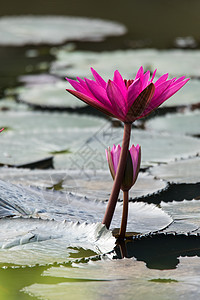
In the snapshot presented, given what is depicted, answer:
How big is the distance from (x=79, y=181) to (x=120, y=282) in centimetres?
63

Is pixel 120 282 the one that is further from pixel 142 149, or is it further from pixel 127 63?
pixel 127 63

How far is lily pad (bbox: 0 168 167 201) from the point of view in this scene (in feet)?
4.52

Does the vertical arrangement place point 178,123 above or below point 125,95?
below

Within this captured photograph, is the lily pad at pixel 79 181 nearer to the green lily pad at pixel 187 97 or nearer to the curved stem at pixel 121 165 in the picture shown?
the curved stem at pixel 121 165

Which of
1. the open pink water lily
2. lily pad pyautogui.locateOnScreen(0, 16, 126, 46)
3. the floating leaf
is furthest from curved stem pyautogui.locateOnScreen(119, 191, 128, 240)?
lily pad pyautogui.locateOnScreen(0, 16, 126, 46)

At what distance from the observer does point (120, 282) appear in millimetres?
851

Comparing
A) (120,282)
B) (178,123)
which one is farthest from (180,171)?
(120,282)

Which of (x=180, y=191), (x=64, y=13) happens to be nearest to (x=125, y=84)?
(x=180, y=191)

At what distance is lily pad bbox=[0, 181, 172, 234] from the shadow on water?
3 cm

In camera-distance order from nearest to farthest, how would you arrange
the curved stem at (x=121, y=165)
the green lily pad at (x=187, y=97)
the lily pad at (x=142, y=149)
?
the curved stem at (x=121, y=165)
the lily pad at (x=142, y=149)
the green lily pad at (x=187, y=97)

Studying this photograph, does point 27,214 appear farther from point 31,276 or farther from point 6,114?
point 6,114

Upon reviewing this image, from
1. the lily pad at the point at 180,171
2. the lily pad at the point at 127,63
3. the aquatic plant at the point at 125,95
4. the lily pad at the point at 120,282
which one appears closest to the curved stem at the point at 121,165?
the aquatic plant at the point at 125,95

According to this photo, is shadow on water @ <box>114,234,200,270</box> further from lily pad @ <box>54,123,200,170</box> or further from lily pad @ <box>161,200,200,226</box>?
lily pad @ <box>54,123,200,170</box>

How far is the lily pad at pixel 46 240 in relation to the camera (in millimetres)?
938
